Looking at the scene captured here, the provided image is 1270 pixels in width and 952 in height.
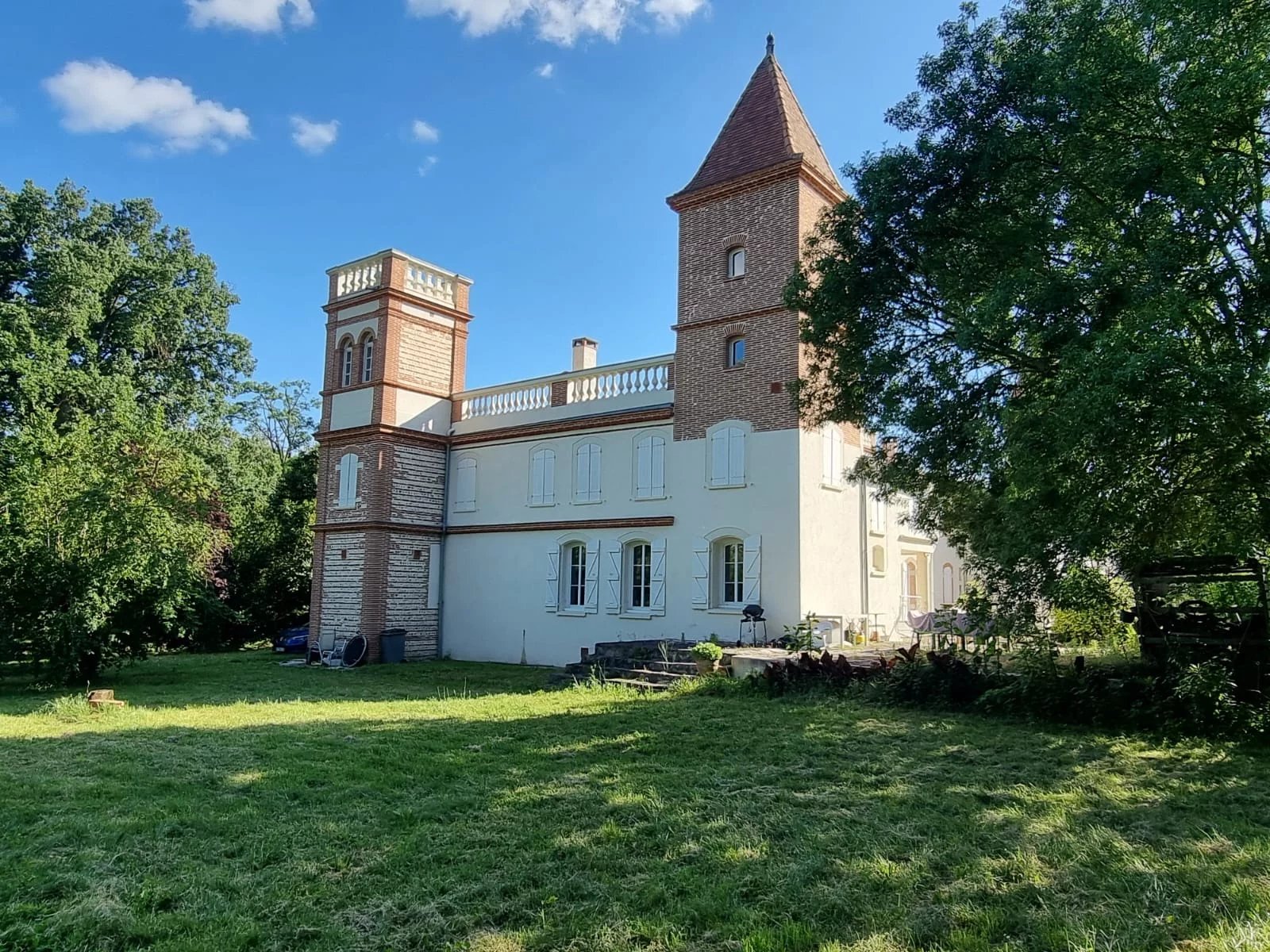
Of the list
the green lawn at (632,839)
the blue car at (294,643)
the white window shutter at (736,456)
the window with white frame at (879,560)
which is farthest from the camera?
the blue car at (294,643)

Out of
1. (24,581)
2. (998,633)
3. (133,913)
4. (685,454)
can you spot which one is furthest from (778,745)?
(24,581)

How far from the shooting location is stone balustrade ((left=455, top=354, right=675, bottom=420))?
17.5 metres

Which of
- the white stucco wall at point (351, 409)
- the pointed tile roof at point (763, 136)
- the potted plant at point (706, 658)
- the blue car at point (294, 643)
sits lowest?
the blue car at point (294, 643)

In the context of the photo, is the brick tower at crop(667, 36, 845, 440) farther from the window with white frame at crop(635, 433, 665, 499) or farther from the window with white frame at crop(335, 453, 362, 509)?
the window with white frame at crop(335, 453, 362, 509)

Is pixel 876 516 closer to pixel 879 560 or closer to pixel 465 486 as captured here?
pixel 879 560

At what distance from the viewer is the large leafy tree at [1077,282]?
21.4 feet

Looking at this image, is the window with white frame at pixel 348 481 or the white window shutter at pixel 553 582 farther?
the window with white frame at pixel 348 481

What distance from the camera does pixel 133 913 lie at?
3881 millimetres

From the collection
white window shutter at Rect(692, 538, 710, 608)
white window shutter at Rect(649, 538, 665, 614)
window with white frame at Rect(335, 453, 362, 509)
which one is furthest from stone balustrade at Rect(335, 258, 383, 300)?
white window shutter at Rect(692, 538, 710, 608)

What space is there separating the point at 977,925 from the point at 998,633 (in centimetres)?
598

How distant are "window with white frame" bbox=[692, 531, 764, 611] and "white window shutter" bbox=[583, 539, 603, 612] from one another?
2.46 m

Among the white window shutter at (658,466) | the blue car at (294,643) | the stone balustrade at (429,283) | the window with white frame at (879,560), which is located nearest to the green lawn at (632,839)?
the white window shutter at (658,466)

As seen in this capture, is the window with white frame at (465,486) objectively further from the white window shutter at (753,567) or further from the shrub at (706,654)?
the shrub at (706,654)

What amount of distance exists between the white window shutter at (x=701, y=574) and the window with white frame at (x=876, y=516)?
11.8ft
